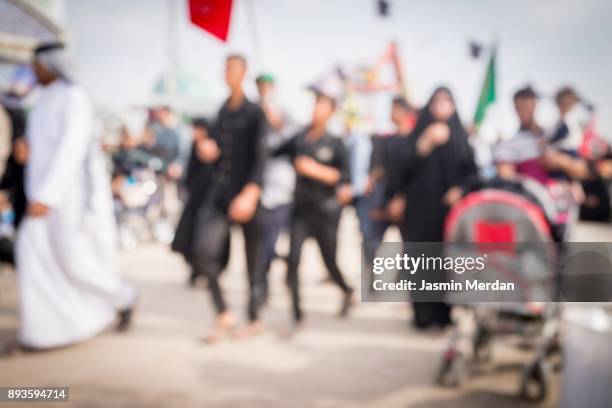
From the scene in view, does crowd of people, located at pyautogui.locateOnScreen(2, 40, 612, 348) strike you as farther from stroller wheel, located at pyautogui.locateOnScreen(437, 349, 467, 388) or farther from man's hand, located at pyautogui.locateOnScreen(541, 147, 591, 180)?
stroller wheel, located at pyautogui.locateOnScreen(437, 349, 467, 388)

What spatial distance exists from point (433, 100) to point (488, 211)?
1.39 m

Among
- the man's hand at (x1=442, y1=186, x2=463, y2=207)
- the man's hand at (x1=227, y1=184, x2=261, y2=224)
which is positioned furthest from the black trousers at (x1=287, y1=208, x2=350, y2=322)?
the man's hand at (x1=442, y1=186, x2=463, y2=207)

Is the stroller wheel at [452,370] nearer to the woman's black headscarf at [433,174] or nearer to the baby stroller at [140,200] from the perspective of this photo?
the woman's black headscarf at [433,174]

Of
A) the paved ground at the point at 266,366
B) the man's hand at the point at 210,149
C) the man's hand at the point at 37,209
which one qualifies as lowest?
the paved ground at the point at 266,366

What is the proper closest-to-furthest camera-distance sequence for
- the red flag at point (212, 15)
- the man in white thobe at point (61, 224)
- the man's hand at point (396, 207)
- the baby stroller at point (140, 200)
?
the red flag at point (212, 15) < the man in white thobe at point (61, 224) < the man's hand at point (396, 207) < the baby stroller at point (140, 200)

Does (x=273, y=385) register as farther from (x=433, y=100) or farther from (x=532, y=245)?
(x=433, y=100)

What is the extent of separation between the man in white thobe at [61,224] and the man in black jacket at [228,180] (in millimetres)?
720

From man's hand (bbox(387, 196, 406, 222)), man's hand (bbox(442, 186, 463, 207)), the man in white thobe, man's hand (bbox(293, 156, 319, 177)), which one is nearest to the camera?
the man in white thobe

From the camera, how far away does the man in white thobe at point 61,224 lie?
310 cm

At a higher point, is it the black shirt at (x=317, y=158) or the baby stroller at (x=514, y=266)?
the black shirt at (x=317, y=158)

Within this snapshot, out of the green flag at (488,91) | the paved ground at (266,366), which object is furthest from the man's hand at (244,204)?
the green flag at (488,91)

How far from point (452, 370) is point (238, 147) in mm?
2043

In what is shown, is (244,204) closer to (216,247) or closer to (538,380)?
(216,247)

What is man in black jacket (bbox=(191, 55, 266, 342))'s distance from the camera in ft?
10.8
